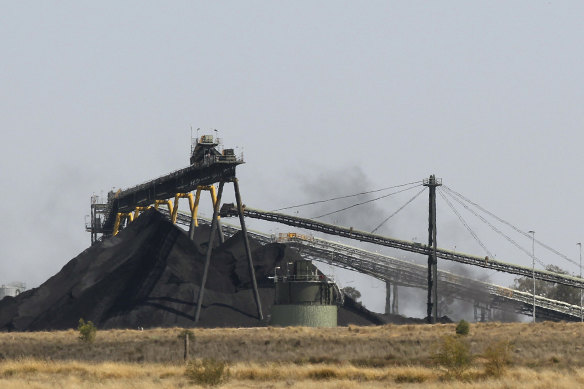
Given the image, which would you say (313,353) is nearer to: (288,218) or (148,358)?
(148,358)

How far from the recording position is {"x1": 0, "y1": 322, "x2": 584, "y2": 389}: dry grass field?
3712cm

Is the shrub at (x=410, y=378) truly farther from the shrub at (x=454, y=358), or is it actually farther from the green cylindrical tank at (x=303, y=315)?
the green cylindrical tank at (x=303, y=315)

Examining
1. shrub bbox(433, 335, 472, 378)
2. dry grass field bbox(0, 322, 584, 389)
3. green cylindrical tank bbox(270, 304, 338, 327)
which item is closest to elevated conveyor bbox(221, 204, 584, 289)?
green cylindrical tank bbox(270, 304, 338, 327)

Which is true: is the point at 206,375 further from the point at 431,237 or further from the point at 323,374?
the point at 431,237

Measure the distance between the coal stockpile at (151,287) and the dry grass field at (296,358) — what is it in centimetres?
735

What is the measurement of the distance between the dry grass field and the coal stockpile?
24.1 ft

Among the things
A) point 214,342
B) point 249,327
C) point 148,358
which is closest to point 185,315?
point 249,327

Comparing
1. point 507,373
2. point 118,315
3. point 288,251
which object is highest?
point 288,251

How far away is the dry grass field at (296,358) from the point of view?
1462 inches

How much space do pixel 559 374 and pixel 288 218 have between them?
67.6 m

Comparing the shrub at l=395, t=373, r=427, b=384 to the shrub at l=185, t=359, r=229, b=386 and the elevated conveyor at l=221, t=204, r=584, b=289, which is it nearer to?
the shrub at l=185, t=359, r=229, b=386

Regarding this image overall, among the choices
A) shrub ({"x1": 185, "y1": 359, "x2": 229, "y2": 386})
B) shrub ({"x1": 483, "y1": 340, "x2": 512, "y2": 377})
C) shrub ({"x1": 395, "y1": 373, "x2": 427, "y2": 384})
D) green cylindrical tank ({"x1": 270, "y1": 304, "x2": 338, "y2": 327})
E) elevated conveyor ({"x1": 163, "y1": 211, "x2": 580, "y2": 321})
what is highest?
elevated conveyor ({"x1": 163, "y1": 211, "x2": 580, "y2": 321})

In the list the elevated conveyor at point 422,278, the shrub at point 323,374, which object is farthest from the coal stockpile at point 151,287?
the shrub at point 323,374

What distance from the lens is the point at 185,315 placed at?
8206 cm
